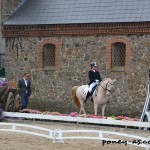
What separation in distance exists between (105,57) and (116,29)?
4.56 feet

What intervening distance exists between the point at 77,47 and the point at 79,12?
1612 millimetres

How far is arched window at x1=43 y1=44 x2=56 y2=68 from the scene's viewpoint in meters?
33.6

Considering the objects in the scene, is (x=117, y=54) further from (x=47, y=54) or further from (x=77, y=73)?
(x=47, y=54)

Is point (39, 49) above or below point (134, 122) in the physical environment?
above

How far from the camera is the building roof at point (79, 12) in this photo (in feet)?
102

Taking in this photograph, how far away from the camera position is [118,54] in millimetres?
31547

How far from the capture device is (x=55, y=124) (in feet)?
86.1

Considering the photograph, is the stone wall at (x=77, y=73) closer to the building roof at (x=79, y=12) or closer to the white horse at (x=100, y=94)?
the building roof at (x=79, y=12)

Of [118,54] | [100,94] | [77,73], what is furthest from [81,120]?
[77,73]

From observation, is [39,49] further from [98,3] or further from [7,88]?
[7,88]

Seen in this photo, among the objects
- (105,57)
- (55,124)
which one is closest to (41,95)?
(105,57)

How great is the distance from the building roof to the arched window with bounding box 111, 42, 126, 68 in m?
1.07

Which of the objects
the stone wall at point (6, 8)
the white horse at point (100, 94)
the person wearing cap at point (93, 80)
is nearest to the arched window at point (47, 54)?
the stone wall at point (6, 8)

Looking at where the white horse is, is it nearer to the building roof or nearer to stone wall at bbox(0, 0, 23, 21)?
the building roof
